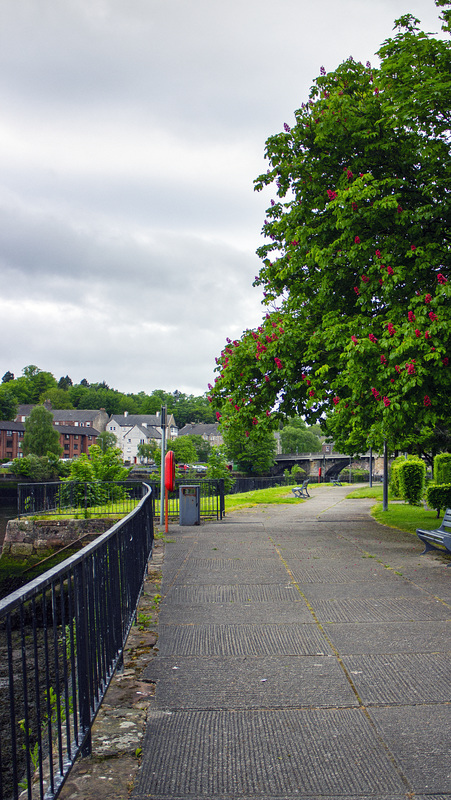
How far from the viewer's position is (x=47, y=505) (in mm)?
18625

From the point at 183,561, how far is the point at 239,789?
22.4 feet

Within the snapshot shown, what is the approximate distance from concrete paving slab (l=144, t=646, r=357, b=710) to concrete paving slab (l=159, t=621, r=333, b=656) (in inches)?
6.3

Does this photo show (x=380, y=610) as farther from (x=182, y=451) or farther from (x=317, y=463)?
(x=317, y=463)

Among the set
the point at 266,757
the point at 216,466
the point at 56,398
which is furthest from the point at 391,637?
the point at 56,398

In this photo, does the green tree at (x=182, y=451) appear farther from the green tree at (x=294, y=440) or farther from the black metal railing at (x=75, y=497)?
the black metal railing at (x=75, y=497)

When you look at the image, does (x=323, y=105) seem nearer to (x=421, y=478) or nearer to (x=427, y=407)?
(x=427, y=407)

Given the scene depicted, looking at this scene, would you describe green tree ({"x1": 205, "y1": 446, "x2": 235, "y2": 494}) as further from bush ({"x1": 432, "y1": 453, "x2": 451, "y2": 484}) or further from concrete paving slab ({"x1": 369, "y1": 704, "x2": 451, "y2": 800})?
concrete paving slab ({"x1": 369, "y1": 704, "x2": 451, "y2": 800})

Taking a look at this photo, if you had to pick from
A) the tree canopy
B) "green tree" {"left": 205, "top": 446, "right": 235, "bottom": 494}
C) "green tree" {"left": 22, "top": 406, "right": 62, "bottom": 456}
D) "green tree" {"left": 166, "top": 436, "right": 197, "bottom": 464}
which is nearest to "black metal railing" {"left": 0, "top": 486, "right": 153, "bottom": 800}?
the tree canopy

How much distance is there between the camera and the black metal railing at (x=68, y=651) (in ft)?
7.58

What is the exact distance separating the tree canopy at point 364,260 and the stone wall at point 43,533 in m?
5.55

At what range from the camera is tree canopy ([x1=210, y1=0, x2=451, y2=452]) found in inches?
411

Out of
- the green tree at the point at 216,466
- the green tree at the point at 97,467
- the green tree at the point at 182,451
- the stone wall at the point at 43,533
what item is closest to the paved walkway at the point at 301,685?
the stone wall at the point at 43,533

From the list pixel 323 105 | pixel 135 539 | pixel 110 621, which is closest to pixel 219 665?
pixel 110 621

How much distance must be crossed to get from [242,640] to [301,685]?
1.19 m
